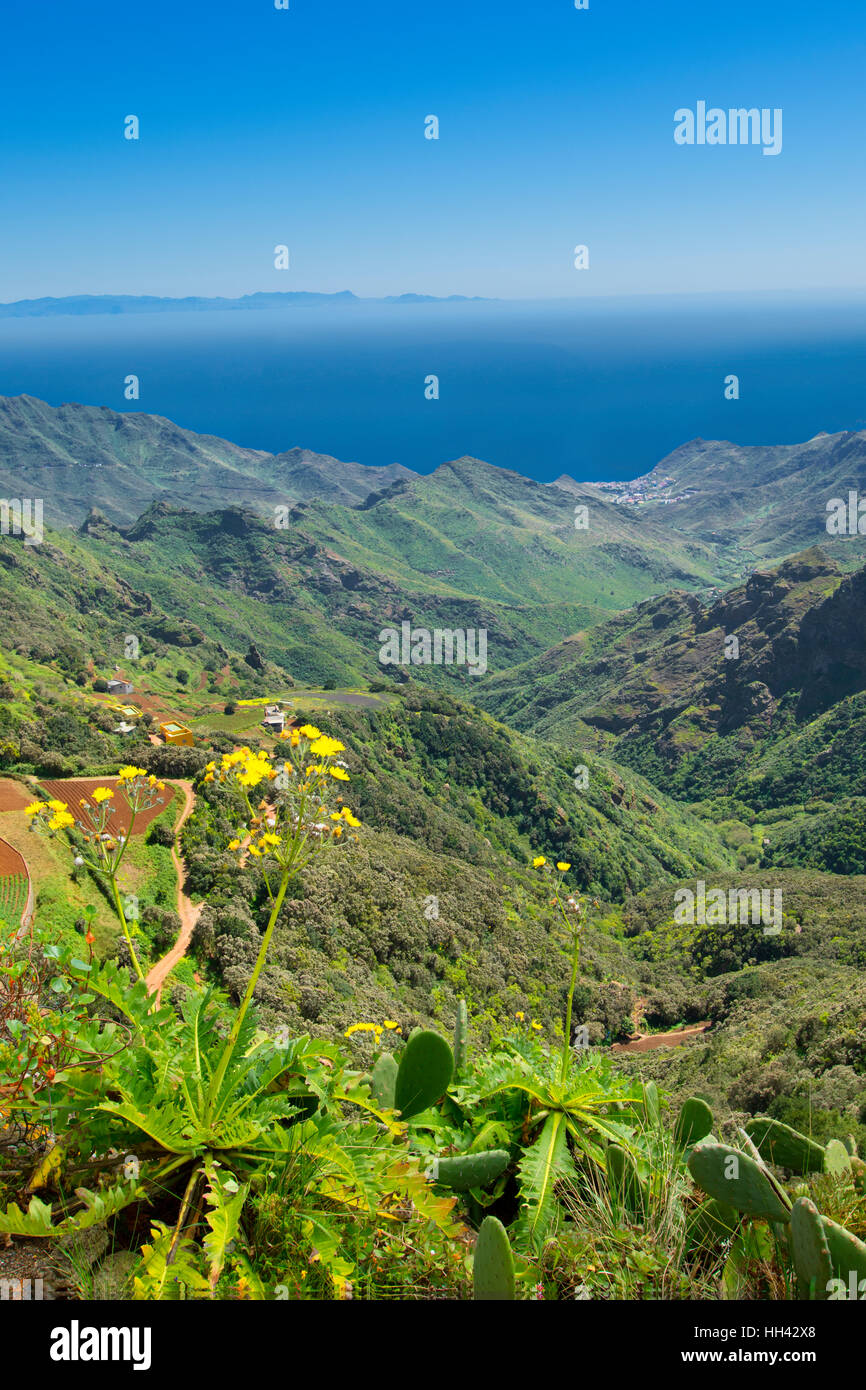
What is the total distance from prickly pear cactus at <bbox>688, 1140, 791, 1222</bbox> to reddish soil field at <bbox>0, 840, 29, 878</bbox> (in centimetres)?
2069

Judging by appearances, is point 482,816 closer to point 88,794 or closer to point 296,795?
point 88,794

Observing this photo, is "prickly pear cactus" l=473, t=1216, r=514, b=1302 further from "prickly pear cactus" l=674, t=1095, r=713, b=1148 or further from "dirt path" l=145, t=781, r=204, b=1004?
"dirt path" l=145, t=781, r=204, b=1004

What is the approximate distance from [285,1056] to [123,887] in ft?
68.7

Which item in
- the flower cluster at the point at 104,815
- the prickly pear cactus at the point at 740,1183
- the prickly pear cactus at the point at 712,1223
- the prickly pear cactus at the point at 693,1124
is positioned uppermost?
the flower cluster at the point at 104,815

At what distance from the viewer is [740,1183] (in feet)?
12.0

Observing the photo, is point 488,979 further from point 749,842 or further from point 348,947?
point 749,842

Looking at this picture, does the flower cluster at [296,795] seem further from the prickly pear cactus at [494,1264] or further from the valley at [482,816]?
the prickly pear cactus at [494,1264]

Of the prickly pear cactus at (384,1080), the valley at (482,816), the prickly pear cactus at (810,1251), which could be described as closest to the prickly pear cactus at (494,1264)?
the prickly pear cactus at (810,1251)

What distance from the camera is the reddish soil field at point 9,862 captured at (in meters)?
20.8

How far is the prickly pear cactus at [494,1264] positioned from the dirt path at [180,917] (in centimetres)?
1546

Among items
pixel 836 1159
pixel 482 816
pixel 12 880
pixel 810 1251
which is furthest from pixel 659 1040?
pixel 810 1251

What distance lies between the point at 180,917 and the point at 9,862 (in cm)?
469

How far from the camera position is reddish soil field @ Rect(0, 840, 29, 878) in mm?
20781

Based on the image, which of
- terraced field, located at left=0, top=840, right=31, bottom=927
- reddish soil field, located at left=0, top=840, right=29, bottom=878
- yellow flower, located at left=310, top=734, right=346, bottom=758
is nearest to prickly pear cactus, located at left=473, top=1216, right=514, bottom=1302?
yellow flower, located at left=310, top=734, right=346, bottom=758
